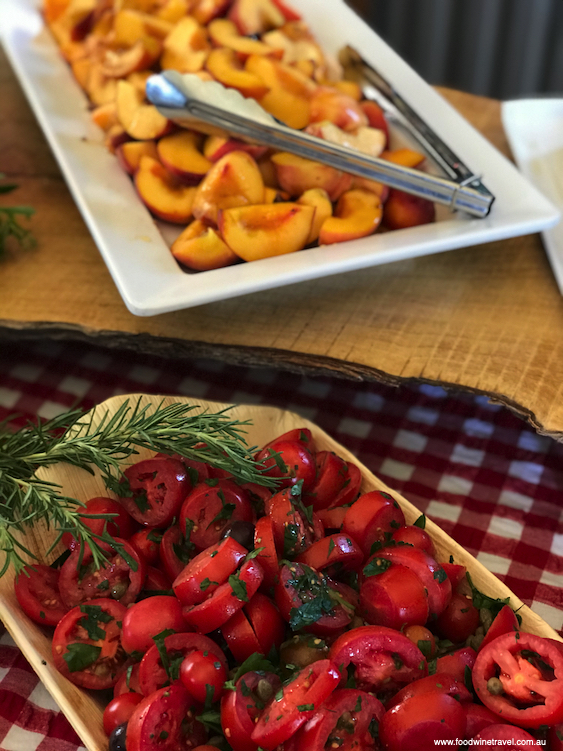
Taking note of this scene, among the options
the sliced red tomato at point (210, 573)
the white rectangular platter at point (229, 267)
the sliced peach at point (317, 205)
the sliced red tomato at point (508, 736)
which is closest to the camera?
the sliced red tomato at point (508, 736)

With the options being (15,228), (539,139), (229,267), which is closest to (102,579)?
(229,267)

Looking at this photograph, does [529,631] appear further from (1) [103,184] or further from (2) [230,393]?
(1) [103,184]

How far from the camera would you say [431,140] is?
115 cm

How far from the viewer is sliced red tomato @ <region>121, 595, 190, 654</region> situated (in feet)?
2.08

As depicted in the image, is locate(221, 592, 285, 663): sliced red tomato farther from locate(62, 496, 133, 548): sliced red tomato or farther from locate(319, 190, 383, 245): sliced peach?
locate(319, 190, 383, 245): sliced peach

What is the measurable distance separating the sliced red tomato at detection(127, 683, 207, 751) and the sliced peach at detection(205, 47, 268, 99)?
36.4 inches

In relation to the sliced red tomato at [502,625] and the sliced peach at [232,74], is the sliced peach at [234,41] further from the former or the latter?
the sliced red tomato at [502,625]

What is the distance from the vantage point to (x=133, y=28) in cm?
137

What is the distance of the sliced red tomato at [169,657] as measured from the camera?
0.61 meters

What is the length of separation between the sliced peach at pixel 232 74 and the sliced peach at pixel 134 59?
11 cm

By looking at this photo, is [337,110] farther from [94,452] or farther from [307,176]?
[94,452]

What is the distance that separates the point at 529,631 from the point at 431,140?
30.8 inches

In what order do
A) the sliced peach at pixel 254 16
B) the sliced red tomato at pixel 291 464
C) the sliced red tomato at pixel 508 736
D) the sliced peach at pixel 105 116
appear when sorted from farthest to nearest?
the sliced peach at pixel 254 16, the sliced peach at pixel 105 116, the sliced red tomato at pixel 291 464, the sliced red tomato at pixel 508 736

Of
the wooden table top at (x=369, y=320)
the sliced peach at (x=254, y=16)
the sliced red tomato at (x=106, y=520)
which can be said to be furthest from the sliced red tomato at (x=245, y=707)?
the sliced peach at (x=254, y=16)
